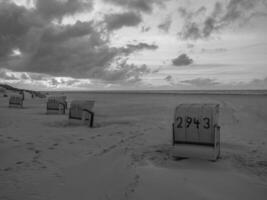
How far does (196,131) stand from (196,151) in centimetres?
61

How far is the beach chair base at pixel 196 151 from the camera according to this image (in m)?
7.32

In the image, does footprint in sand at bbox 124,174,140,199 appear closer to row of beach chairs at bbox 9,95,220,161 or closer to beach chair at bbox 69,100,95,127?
row of beach chairs at bbox 9,95,220,161

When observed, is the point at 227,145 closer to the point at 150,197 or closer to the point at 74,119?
the point at 150,197

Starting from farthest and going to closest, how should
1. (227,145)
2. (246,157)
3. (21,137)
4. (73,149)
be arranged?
(21,137) → (227,145) → (73,149) → (246,157)

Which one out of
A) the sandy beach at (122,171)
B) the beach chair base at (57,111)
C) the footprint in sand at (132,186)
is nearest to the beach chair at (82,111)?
the sandy beach at (122,171)

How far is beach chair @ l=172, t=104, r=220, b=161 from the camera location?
7.32 m

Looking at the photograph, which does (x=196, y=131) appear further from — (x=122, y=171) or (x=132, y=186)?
(x=132, y=186)

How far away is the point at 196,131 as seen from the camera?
24.6 feet

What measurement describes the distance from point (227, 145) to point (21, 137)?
907 cm

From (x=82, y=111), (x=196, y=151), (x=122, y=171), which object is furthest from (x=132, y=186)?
(x=82, y=111)

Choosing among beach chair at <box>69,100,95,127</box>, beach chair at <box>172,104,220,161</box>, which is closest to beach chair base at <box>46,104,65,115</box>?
beach chair at <box>69,100,95,127</box>

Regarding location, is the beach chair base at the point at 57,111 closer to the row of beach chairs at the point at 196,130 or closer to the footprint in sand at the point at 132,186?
the row of beach chairs at the point at 196,130

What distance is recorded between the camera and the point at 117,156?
8.37 m

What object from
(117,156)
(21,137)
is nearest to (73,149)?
(117,156)
